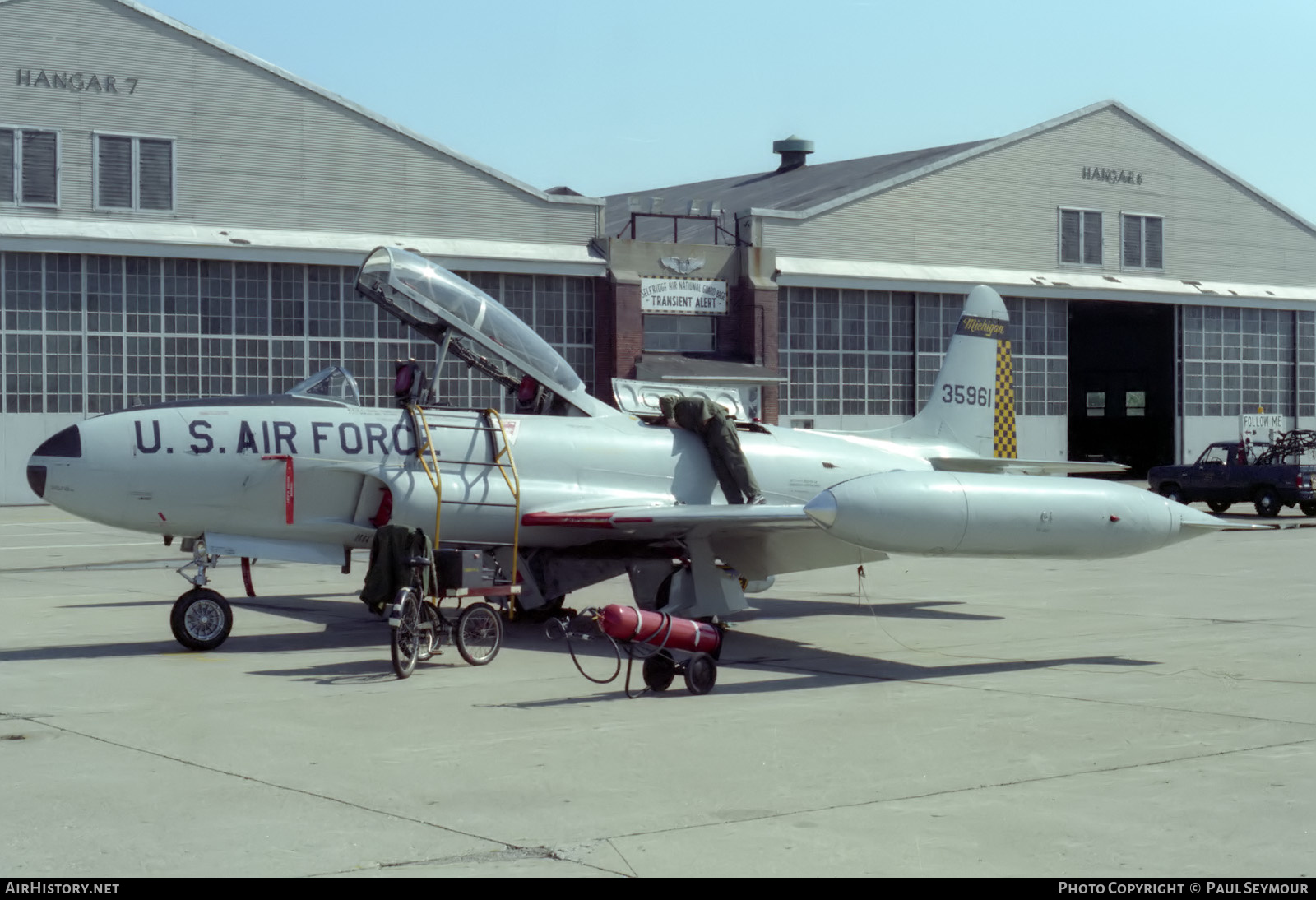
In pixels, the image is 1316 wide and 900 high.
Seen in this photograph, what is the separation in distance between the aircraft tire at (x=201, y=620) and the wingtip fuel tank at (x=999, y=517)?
532cm

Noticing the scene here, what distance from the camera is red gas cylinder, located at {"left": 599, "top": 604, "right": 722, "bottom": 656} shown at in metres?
10.5

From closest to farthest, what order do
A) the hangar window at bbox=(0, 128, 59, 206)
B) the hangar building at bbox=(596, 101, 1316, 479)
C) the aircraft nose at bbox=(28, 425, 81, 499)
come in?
1. the aircraft nose at bbox=(28, 425, 81, 499)
2. the hangar window at bbox=(0, 128, 59, 206)
3. the hangar building at bbox=(596, 101, 1316, 479)

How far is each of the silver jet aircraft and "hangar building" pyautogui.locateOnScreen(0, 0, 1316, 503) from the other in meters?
20.6

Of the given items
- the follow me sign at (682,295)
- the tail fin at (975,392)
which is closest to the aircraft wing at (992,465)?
the tail fin at (975,392)

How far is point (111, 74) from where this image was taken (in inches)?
1479

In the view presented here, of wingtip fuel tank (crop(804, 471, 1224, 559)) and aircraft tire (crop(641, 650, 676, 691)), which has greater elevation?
wingtip fuel tank (crop(804, 471, 1224, 559))

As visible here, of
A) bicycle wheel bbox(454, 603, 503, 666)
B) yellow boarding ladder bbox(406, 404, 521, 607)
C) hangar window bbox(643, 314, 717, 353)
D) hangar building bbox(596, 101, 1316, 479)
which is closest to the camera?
bicycle wheel bbox(454, 603, 503, 666)

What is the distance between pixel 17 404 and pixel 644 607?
27.3 m

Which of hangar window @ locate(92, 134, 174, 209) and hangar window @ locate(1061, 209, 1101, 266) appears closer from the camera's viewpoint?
hangar window @ locate(92, 134, 174, 209)

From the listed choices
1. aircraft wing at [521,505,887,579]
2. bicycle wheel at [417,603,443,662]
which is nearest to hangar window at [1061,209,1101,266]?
aircraft wing at [521,505,887,579]

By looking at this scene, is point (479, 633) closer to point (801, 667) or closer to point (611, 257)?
point (801, 667)

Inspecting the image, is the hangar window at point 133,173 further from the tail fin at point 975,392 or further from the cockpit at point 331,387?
the cockpit at point 331,387

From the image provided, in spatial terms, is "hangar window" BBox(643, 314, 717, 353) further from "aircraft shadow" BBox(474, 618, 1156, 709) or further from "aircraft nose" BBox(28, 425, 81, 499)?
"aircraft nose" BBox(28, 425, 81, 499)

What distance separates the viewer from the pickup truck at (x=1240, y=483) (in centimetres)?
3384
